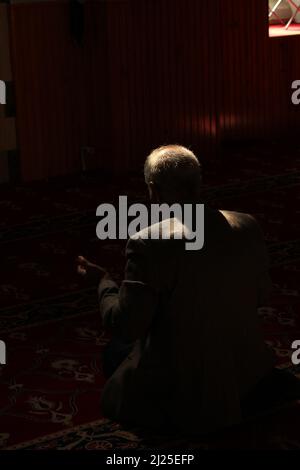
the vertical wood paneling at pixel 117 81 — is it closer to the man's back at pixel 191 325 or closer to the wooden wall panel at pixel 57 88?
the wooden wall panel at pixel 57 88

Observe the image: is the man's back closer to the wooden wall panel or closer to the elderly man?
the elderly man

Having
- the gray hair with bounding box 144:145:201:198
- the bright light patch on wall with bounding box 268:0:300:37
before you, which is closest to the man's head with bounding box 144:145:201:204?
the gray hair with bounding box 144:145:201:198

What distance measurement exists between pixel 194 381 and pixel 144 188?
→ 316 cm

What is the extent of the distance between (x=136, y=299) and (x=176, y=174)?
0.34 m

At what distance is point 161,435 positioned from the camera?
2.67 metres

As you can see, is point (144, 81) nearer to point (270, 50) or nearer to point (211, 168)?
point (211, 168)

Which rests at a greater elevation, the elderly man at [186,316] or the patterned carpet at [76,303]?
the elderly man at [186,316]

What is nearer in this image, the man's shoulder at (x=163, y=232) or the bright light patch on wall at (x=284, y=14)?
the man's shoulder at (x=163, y=232)

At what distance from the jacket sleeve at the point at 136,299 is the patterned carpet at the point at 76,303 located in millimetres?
337

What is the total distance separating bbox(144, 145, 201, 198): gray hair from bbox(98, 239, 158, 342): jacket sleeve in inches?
6.3

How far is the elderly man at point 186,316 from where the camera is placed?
2.53m

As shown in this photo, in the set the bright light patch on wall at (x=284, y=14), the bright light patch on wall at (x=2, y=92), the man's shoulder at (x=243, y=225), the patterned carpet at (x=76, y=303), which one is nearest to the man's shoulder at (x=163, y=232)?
the man's shoulder at (x=243, y=225)

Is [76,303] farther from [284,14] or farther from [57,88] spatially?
[284,14]

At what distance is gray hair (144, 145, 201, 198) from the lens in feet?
8.32
